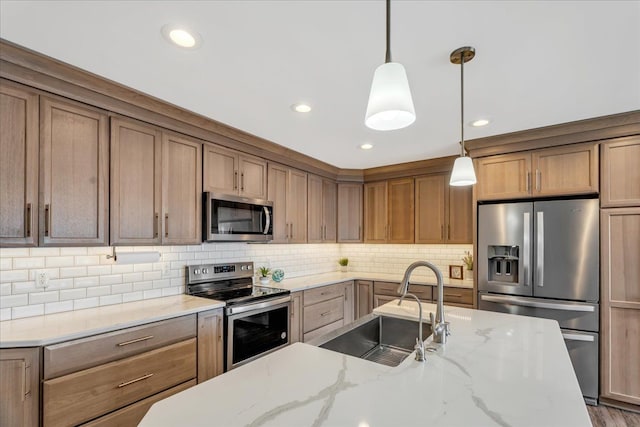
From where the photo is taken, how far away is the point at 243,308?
2.68 meters

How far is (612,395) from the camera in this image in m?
2.72

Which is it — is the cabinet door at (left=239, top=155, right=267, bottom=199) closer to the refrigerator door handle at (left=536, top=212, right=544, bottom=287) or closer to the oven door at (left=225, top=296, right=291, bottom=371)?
the oven door at (left=225, top=296, right=291, bottom=371)

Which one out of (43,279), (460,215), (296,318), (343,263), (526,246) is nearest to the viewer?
(43,279)

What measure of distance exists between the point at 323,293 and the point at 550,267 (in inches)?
89.7

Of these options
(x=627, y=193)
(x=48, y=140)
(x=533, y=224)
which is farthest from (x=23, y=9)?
(x=627, y=193)

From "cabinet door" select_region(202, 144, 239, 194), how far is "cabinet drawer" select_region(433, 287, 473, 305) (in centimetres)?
256

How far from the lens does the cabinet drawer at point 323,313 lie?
3.54m

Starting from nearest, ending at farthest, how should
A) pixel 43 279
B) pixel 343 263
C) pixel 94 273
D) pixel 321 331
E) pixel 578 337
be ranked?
pixel 43 279
pixel 94 273
pixel 578 337
pixel 321 331
pixel 343 263

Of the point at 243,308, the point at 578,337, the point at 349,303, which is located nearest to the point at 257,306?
the point at 243,308

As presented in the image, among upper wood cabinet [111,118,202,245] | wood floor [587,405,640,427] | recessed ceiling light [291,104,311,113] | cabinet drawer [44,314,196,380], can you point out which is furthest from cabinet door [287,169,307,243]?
wood floor [587,405,640,427]

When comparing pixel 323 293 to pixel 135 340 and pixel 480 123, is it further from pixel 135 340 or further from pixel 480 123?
pixel 480 123

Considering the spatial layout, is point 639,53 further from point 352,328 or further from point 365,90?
point 352,328

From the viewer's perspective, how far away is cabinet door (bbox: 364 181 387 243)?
4.47 meters

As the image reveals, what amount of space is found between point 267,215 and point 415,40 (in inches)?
86.0
